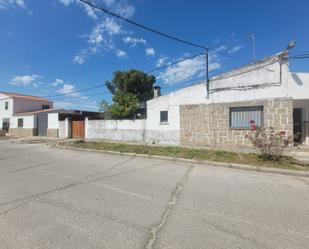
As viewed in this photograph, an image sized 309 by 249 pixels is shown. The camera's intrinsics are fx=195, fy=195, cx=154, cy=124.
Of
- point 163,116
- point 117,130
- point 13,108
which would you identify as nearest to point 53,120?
point 117,130

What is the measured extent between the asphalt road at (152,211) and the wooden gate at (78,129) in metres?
14.3

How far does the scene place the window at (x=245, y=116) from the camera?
1122cm

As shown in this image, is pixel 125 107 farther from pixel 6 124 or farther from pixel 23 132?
pixel 6 124

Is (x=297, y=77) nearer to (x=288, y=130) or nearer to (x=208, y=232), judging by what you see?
(x=288, y=130)

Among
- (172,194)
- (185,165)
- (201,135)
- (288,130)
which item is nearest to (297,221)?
(172,194)

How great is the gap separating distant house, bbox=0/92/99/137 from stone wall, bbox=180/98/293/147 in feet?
40.7

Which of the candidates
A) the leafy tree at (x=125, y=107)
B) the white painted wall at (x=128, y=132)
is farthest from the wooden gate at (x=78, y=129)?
the leafy tree at (x=125, y=107)

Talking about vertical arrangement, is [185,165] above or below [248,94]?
below

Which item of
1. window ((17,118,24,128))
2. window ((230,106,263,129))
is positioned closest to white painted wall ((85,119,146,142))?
window ((230,106,263,129))

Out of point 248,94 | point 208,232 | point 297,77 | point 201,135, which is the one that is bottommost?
point 208,232

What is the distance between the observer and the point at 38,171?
674 cm

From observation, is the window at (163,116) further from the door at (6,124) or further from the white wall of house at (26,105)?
the door at (6,124)

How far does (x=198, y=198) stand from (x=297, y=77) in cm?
974

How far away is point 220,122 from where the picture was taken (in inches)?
476
